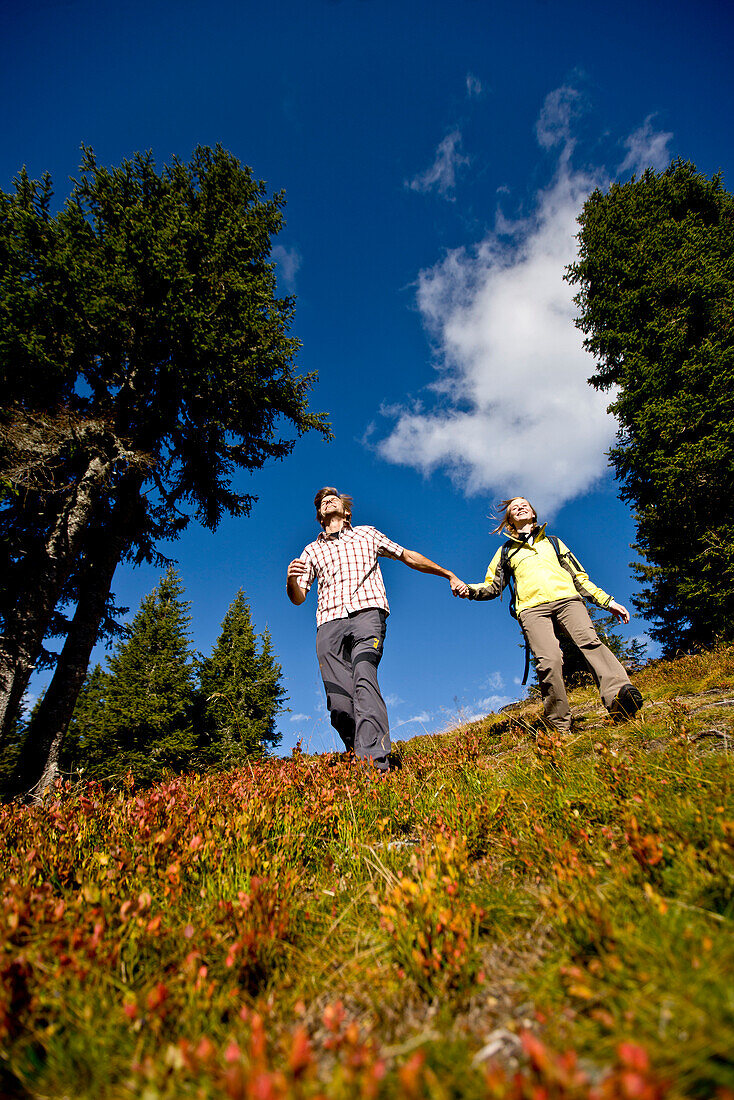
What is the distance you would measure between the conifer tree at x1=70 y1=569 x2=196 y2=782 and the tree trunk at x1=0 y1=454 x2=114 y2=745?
47.6 ft

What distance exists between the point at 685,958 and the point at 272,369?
12652mm

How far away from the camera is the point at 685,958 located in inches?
46.4

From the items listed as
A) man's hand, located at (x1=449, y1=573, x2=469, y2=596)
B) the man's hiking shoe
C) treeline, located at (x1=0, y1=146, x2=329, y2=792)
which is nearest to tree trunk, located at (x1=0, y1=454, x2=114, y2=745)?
treeline, located at (x1=0, y1=146, x2=329, y2=792)

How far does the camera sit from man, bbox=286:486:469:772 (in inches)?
170

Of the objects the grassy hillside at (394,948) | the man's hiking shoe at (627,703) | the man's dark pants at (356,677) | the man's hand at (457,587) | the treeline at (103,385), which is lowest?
the grassy hillside at (394,948)

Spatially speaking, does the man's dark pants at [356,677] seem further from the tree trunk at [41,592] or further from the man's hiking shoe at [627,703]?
the tree trunk at [41,592]

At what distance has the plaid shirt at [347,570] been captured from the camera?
16.4ft

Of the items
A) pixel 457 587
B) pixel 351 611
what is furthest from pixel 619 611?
pixel 351 611

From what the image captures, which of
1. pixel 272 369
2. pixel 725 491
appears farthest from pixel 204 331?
pixel 725 491

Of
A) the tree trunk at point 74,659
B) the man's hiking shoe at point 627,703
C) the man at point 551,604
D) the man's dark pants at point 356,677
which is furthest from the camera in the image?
the tree trunk at point 74,659

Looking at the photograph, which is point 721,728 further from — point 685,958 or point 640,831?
point 685,958

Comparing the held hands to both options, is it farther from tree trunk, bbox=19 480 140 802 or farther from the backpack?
tree trunk, bbox=19 480 140 802

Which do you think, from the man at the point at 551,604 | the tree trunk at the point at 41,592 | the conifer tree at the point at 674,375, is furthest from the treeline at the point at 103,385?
the conifer tree at the point at 674,375

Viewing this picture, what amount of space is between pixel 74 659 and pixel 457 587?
7.98 m
